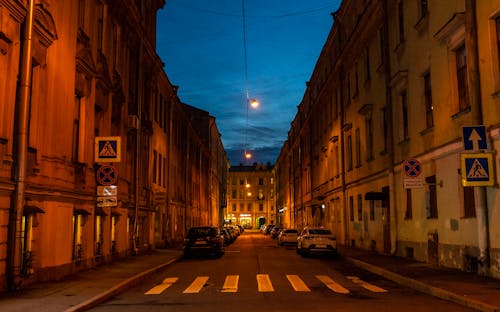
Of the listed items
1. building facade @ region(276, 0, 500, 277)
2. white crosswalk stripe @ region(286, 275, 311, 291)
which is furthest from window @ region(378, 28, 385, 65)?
white crosswalk stripe @ region(286, 275, 311, 291)

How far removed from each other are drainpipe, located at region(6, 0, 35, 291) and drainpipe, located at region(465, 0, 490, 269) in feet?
37.8

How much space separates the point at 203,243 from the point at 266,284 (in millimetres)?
12227

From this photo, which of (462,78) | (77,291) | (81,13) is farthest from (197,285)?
(462,78)

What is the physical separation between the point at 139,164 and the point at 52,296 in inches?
585

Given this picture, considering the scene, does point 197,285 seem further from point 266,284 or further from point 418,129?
point 418,129

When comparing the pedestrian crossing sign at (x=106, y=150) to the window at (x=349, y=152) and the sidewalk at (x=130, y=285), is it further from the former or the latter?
the window at (x=349, y=152)

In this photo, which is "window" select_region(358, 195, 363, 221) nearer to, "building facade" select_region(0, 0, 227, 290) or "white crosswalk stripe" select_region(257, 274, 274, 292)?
"building facade" select_region(0, 0, 227, 290)

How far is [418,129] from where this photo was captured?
65.4 ft

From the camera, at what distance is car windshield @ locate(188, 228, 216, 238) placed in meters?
27.3

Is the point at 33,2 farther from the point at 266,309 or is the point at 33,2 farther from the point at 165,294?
the point at 266,309

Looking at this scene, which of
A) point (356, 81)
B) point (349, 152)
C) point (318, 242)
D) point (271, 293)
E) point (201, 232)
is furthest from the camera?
point (349, 152)

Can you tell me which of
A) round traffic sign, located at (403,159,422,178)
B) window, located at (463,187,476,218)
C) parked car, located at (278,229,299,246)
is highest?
round traffic sign, located at (403,159,422,178)

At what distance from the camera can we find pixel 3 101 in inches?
477

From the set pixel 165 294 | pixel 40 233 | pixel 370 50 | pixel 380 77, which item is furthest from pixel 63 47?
pixel 370 50
